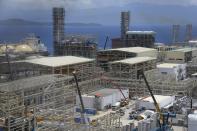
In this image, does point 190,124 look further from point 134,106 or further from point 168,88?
point 168,88

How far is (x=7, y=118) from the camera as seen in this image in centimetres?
1173

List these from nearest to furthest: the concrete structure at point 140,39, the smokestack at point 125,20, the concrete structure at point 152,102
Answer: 1. the concrete structure at point 152,102
2. the concrete structure at point 140,39
3. the smokestack at point 125,20

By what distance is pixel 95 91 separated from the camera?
18828 millimetres

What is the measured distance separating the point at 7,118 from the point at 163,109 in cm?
633

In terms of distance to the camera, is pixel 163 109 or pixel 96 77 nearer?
pixel 163 109

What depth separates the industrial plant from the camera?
12.5 m

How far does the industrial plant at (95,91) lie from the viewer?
12.5 m

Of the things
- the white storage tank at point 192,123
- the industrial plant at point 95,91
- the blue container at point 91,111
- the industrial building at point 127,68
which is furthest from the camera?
the industrial building at point 127,68

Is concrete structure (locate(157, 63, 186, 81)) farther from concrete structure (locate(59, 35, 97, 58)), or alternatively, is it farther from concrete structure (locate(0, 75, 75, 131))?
concrete structure (locate(0, 75, 75, 131))

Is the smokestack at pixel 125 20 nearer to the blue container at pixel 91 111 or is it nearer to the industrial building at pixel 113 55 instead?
the industrial building at pixel 113 55

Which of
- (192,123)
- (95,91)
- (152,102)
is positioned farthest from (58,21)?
(192,123)

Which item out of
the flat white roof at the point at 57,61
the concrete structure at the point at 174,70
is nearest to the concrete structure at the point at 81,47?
the concrete structure at the point at 174,70

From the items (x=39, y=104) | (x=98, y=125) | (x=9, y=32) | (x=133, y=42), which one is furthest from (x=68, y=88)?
(x=9, y=32)

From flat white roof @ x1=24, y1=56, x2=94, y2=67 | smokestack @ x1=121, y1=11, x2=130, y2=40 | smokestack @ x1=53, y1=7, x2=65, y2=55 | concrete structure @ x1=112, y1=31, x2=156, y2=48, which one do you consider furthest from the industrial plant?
smokestack @ x1=121, y1=11, x2=130, y2=40
